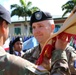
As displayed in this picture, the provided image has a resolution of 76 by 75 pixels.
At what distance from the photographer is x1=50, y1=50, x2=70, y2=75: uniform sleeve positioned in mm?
1921

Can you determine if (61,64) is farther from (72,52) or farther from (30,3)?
(30,3)

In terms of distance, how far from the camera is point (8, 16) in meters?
2.02

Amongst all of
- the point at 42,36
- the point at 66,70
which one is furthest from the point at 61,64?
the point at 42,36

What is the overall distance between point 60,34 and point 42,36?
0.71m

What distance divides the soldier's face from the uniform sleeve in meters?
0.66

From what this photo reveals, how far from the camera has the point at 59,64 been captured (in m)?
1.93

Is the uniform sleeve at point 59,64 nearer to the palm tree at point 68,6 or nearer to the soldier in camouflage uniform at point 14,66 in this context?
the soldier in camouflage uniform at point 14,66

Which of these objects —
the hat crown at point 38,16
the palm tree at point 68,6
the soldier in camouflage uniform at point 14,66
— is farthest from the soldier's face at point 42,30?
the palm tree at point 68,6

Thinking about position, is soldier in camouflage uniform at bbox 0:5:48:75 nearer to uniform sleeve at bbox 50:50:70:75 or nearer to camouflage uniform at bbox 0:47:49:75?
camouflage uniform at bbox 0:47:49:75

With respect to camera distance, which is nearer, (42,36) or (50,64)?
(50,64)

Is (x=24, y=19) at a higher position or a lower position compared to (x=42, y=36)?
lower

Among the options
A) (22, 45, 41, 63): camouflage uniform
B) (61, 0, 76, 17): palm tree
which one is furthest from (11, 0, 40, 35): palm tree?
(22, 45, 41, 63): camouflage uniform

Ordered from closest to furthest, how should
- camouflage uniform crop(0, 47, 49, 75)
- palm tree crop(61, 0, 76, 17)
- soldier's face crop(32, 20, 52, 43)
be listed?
camouflage uniform crop(0, 47, 49, 75) → soldier's face crop(32, 20, 52, 43) → palm tree crop(61, 0, 76, 17)

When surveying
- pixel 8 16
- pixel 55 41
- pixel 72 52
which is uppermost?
pixel 8 16
